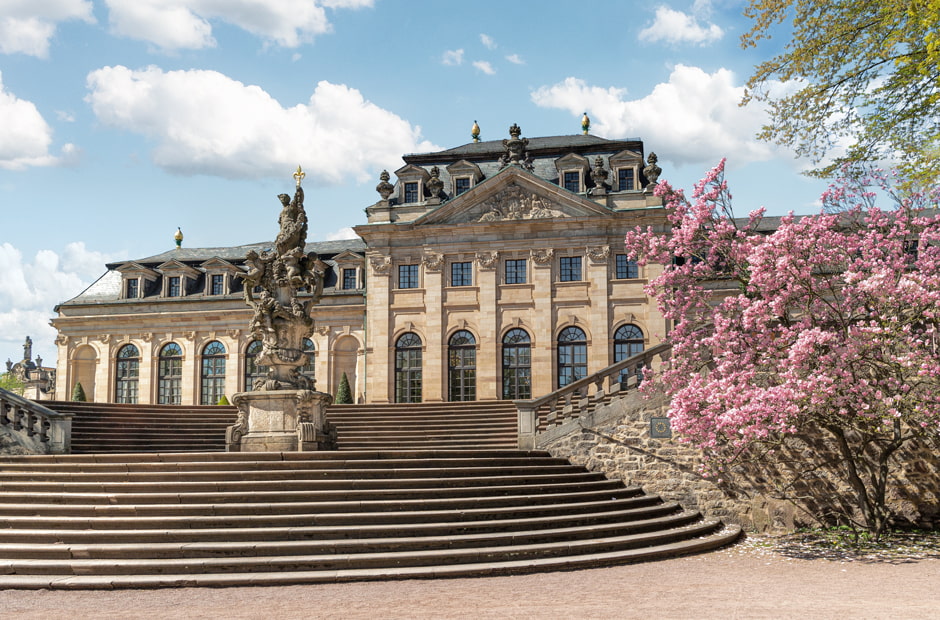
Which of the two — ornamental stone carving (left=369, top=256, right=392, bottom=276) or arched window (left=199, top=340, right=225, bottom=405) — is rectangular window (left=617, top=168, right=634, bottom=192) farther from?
arched window (left=199, top=340, right=225, bottom=405)

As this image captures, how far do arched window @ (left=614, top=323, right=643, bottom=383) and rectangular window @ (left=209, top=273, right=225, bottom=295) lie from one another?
70.6ft

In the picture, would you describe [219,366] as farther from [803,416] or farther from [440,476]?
[803,416]

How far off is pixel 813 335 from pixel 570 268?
22.3 m

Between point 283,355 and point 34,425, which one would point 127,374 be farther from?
point 283,355

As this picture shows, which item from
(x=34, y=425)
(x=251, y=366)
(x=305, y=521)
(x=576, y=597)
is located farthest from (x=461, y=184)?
(x=576, y=597)

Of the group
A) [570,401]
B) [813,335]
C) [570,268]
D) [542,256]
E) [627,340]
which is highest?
[542,256]

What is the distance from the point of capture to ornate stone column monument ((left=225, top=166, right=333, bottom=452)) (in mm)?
20781

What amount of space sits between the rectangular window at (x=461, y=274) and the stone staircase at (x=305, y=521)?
798 inches

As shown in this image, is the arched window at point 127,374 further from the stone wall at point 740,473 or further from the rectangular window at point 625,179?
the stone wall at point 740,473

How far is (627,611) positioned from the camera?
436 inches

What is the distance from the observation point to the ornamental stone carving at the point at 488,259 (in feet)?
127

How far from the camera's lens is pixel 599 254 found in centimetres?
3797

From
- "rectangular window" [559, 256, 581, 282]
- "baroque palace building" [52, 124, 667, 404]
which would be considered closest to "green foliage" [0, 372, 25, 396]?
"baroque palace building" [52, 124, 667, 404]

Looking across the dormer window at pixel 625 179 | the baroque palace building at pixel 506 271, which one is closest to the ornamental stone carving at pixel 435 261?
the baroque palace building at pixel 506 271
